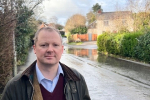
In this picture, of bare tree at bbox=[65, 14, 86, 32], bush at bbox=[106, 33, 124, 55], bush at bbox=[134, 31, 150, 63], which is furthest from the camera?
bare tree at bbox=[65, 14, 86, 32]

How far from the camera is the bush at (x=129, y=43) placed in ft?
61.3

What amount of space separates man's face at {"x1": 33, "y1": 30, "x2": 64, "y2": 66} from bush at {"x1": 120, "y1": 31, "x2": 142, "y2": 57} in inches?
663

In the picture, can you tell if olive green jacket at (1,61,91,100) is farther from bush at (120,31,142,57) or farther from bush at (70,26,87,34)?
bush at (70,26,87,34)

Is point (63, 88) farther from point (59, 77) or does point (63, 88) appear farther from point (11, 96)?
point (11, 96)

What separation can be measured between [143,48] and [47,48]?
1571 cm

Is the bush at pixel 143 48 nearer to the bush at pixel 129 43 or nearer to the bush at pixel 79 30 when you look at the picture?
the bush at pixel 129 43

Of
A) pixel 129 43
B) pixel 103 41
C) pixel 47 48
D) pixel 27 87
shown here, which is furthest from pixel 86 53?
pixel 27 87

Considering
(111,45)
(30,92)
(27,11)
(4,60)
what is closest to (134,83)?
(4,60)

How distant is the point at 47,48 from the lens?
2.12 m

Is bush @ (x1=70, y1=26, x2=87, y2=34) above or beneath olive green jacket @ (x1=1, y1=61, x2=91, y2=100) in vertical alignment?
above

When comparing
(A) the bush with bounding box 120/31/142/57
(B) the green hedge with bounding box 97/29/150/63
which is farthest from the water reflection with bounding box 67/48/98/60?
Answer: (A) the bush with bounding box 120/31/142/57

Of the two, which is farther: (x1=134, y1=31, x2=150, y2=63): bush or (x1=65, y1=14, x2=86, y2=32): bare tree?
(x1=65, y1=14, x2=86, y2=32): bare tree

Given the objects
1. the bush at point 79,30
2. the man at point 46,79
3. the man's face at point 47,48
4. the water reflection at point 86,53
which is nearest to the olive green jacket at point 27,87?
the man at point 46,79

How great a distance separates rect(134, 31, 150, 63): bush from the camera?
16.2 meters
